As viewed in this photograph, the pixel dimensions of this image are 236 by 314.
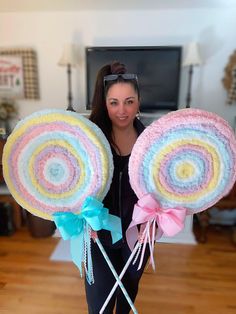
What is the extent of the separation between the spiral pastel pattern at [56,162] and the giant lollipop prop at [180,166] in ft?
0.33

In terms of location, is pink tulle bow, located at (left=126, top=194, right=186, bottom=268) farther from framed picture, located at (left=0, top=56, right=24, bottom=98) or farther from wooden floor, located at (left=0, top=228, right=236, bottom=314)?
framed picture, located at (left=0, top=56, right=24, bottom=98)

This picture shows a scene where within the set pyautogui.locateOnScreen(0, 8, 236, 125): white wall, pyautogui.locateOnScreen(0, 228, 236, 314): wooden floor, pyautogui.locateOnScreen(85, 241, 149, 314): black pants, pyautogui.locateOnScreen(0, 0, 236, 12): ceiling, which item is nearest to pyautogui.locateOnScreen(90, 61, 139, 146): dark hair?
pyautogui.locateOnScreen(85, 241, 149, 314): black pants

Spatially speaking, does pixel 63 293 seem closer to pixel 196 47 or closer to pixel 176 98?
pixel 176 98

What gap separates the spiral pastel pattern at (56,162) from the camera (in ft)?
2.54

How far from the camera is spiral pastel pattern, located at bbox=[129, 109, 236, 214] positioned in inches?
29.7

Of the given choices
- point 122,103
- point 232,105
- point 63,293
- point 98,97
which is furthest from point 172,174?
point 232,105

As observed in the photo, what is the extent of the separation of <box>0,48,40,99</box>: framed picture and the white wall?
0.18 ft

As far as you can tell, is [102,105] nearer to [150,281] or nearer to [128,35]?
[150,281]

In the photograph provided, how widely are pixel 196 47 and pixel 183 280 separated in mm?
1533

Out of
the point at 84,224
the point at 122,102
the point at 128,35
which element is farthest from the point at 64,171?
the point at 128,35

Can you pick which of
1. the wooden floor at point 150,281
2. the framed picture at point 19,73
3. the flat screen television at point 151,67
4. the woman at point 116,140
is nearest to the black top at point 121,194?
the woman at point 116,140

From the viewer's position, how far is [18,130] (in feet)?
2.61

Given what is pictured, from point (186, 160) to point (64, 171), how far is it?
0.33m

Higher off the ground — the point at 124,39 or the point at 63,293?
the point at 124,39
